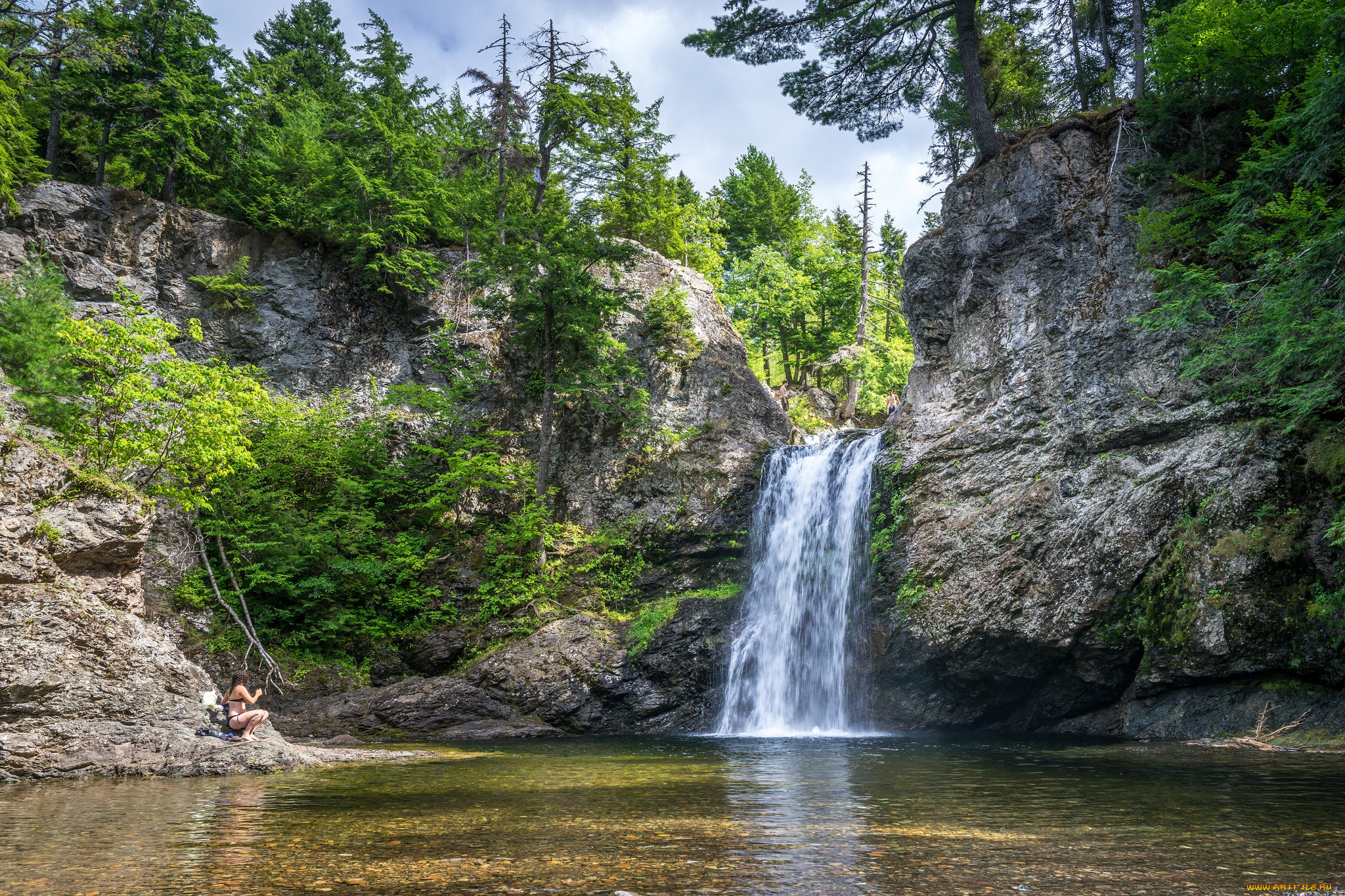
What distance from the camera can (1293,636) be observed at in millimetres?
9766

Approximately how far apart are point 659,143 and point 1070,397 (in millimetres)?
15796

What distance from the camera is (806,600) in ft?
50.2

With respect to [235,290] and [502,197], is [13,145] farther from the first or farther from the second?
[502,197]

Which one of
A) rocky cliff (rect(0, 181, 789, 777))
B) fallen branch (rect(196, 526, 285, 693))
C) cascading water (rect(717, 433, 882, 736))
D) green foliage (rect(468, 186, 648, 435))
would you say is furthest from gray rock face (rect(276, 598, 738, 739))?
green foliage (rect(468, 186, 648, 435))

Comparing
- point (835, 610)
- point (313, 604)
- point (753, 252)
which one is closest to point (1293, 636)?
point (835, 610)

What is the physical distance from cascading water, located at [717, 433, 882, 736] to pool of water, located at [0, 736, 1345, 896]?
232 inches

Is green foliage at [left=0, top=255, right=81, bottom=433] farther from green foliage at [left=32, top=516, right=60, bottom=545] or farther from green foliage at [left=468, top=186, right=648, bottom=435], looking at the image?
green foliage at [left=468, top=186, right=648, bottom=435]

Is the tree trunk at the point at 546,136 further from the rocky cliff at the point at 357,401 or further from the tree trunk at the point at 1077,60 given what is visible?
the tree trunk at the point at 1077,60

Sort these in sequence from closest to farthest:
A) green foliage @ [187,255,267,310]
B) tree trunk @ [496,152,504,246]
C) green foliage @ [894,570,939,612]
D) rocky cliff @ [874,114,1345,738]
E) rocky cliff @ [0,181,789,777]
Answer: rocky cliff @ [0,181,789,777] < rocky cliff @ [874,114,1345,738] < green foliage @ [894,570,939,612] < green foliage @ [187,255,267,310] < tree trunk @ [496,152,504,246]

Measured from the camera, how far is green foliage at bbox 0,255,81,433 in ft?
38.1

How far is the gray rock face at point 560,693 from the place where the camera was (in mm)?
13773

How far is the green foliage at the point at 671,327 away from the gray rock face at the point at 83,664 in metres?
13.5

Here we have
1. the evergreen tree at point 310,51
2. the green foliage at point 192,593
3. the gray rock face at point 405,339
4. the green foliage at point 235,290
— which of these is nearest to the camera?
the green foliage at point 192,593

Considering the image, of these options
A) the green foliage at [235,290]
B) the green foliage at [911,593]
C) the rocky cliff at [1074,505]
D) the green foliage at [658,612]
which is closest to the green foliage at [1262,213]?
the rocky cliff at [1074,505]
